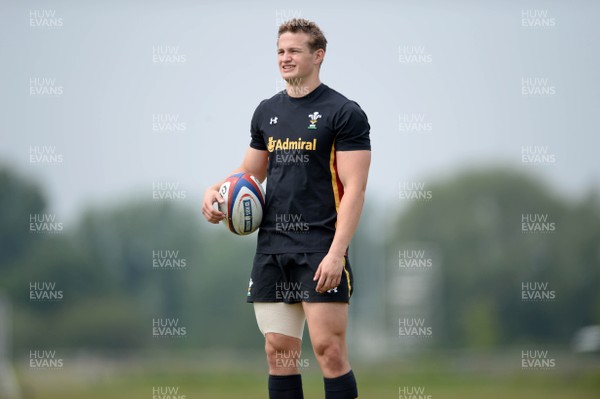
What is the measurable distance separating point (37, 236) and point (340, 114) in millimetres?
42420

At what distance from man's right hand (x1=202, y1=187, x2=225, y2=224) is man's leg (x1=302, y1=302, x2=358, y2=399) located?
69 centimetres

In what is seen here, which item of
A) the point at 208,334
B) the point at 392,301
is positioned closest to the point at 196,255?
the point at 208,334

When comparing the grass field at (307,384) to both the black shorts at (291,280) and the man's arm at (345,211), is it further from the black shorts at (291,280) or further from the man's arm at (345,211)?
the man's arm at (345,211)

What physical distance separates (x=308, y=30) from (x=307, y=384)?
20.6 meters

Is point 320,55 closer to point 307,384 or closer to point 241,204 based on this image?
point 241,204

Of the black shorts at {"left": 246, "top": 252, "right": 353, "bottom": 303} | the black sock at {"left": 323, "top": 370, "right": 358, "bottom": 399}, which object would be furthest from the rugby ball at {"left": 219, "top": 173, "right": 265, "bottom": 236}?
the black sock at {"left": 323, "top": 370, "right": 358, "bottom": 399}

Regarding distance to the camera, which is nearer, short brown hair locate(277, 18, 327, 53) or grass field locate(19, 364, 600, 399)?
short brown hair locate(277, 18, 327, 53)

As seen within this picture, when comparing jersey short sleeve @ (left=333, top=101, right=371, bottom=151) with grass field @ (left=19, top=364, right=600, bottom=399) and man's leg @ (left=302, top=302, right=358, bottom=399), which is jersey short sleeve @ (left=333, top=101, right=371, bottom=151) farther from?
grass field @ (left=19, top=364, right=600, bottom=399)

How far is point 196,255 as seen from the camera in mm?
55094

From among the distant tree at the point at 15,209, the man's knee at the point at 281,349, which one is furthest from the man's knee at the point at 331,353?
the distant tree at the point at 15,209

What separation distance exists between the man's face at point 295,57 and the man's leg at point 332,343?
128 cm

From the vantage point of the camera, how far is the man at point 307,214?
5766 millimetres

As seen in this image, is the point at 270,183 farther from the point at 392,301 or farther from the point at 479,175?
the point at 479,175

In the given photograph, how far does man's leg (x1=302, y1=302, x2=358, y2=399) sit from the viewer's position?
5.73m
